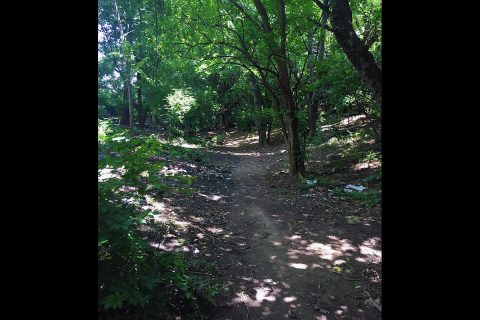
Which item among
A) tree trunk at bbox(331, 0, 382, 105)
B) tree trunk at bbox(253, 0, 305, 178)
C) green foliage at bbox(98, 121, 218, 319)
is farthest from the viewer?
tree trunk at bbox(253, 0, 305, 178)

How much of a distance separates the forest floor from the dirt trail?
1 cm

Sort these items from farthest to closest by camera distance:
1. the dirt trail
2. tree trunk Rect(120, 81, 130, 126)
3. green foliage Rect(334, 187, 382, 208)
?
tree trunk Rect(120, 81, 130, 126), green foliage Rect(334, 187, 382, 208), the dirt trail

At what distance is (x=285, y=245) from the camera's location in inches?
237

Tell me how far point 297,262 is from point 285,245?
0.74 meters

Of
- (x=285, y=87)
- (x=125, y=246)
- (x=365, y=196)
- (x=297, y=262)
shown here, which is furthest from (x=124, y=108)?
(x=125, y=246)

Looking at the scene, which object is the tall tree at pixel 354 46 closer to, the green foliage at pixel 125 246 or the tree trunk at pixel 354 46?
the tree trunk at pixel 354 46

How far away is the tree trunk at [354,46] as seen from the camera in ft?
22.4

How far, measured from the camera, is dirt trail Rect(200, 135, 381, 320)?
158 inches

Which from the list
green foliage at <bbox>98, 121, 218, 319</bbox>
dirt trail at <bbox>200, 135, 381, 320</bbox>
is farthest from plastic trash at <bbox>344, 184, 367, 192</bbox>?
green foliage at <bbox>98, 121, 218, 319</bbox>

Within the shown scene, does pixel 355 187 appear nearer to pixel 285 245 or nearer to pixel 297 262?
pixel 285 245

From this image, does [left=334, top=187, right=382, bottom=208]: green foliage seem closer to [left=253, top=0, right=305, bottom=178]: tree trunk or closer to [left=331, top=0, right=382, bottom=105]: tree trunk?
[left=331, top=0, right=382, bottom=105]: tree trunk
